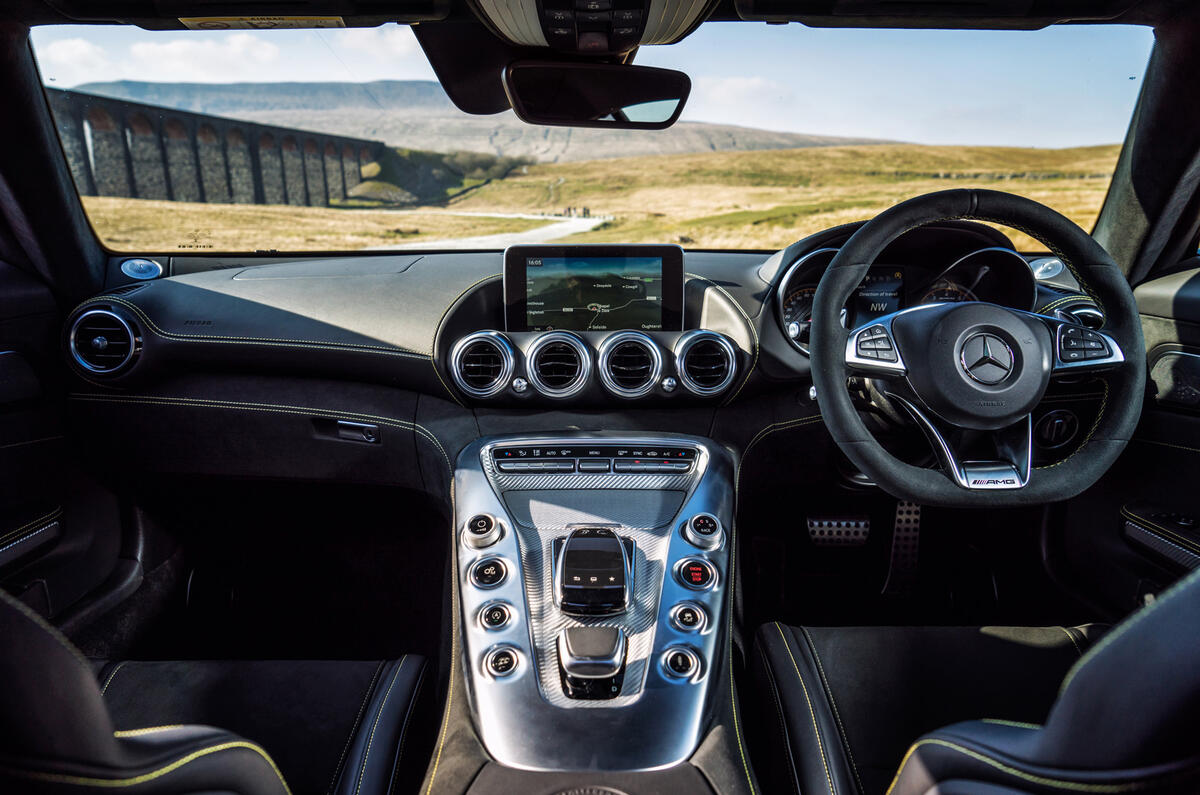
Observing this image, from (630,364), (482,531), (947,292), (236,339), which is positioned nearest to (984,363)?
(947,292)

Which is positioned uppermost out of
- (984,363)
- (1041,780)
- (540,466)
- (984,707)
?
(984,363)

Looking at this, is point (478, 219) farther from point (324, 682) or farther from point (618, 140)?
point (324, 682)

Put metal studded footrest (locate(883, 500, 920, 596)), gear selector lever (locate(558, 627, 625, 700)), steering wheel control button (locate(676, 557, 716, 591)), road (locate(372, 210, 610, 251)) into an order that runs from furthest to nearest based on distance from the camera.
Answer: metal studded footrest (locate(883, 500, 920, 596)) < road (locate(372, 210, 610, 251)) < steering wheel control button (locate(676, 557, 716, 591)) < gear selector lever (locate(558, 627, 625, 700))

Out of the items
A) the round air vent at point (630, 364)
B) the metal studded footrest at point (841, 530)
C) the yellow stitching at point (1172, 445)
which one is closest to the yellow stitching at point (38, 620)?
the round air vent at point (630, 364)

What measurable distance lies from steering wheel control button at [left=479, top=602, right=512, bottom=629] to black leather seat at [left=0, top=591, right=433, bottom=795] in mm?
234

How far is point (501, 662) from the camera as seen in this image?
1.77 m

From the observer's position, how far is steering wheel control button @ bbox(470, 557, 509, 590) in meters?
A: 1.95

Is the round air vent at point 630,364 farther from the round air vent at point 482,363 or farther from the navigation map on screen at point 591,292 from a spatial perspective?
the round air vent at point 482,363

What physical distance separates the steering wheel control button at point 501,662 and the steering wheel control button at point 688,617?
0.40 m

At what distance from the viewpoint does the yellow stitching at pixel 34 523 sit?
2342mm

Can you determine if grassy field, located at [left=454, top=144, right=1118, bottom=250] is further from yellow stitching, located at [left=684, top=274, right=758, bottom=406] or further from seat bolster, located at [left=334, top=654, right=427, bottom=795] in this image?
seat bolster, located at [left=334, top=654, right=427, bottom=795]

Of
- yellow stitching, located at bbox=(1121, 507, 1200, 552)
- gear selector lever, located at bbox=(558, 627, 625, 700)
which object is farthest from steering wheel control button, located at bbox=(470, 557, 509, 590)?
yellow stitching, located at bbox=(1121, 507, 1200, 552)

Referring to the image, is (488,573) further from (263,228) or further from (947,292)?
(263,228)

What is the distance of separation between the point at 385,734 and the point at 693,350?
4.61 feet
